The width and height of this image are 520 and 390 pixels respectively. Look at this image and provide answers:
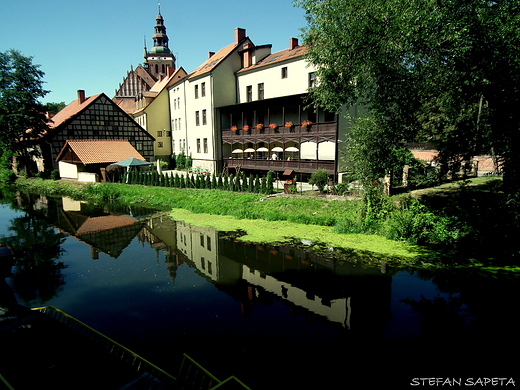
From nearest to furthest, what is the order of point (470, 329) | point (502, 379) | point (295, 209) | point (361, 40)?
point (502, 379) → point (470, 329) → point (361, 40) → point (295, 209)

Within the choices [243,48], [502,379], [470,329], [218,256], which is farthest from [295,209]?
[243,48]

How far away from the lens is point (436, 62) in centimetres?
1030

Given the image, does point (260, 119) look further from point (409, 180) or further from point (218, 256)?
point (218, 256)

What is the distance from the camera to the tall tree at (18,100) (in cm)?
3238

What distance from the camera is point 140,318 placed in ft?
25.7

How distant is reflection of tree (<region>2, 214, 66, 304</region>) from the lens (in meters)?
9.66

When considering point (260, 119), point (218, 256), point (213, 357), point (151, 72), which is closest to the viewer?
point (213, 357)

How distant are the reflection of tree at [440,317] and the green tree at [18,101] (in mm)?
37624

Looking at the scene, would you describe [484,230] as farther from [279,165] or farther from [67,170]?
[67,170]

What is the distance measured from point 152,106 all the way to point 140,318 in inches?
1480

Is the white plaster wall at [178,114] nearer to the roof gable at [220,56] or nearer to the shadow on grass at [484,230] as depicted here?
the roof gable at [220,56]

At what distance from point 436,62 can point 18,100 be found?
1488 inches

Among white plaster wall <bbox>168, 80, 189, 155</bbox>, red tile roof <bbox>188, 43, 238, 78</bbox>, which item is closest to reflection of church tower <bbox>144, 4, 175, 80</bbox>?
white plaster wall <bbox>168, 80, 189, 155</bbox>

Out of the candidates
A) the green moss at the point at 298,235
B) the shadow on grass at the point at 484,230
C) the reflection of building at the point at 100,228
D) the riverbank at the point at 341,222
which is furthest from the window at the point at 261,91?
the shadow on grass at the point at 484,230
